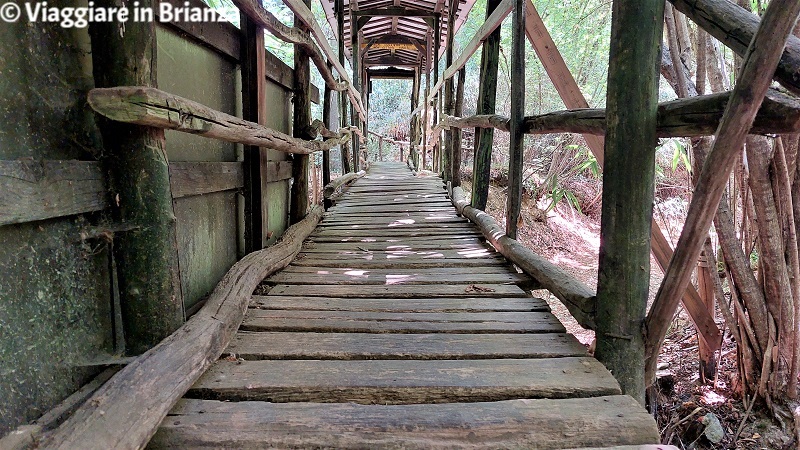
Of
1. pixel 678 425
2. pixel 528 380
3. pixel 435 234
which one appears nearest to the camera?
pixel 528 380

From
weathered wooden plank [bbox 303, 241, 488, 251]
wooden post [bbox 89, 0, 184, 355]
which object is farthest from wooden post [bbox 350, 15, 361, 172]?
wooden post [bbox 89, 0, 184, 355]

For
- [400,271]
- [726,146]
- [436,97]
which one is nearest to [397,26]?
[436,97]

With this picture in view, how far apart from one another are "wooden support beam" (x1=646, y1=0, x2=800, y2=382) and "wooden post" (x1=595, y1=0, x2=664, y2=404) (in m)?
0.08

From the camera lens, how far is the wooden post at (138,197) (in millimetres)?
1274

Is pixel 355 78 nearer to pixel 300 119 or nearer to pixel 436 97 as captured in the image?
pixel 436 97

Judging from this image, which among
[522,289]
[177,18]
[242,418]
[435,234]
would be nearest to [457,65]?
[435,234]

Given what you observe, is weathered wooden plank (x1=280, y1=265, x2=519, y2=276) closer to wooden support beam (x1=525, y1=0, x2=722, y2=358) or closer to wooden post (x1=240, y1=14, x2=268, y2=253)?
wooden post (x1=240, y1=14, x2=268, y2=253)

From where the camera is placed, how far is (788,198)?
2.50 metres

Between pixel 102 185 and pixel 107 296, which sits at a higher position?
pixel 102 185

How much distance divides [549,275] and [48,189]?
1907 millimetres

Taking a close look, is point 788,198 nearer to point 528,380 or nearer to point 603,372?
point 603,372

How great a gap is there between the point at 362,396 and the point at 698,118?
4.19ft

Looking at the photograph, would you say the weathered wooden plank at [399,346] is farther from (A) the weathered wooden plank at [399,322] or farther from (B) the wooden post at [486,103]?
(B) the wooden post at [486,103]

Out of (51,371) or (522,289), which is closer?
(51,371)
